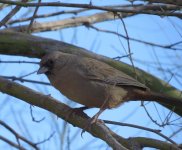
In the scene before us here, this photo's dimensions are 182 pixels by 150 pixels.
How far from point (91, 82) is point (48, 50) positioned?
0.77 metres

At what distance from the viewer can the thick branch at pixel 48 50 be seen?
541 centimetres

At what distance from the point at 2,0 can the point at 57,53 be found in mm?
1121

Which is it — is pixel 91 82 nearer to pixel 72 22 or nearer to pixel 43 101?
pixel 43 101

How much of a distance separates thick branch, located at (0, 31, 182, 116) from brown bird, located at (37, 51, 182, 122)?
0.26 meters

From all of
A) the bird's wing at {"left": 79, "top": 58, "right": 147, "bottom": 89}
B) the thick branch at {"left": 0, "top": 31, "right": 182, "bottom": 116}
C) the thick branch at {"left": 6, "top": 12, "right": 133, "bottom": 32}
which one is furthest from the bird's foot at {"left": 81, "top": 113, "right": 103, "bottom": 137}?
the thick branch at {"left": 6, "top": 12, "right": 133, "bottom": 32}

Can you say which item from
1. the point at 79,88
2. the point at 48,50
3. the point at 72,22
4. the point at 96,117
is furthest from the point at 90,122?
the point at 72,22

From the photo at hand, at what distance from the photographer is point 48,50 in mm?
5523

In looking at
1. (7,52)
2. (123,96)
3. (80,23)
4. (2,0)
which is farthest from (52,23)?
(2,0)

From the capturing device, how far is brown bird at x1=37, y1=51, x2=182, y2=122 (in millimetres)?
4840

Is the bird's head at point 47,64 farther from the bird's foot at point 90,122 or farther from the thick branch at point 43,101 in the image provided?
the bird's foot at point 90,122

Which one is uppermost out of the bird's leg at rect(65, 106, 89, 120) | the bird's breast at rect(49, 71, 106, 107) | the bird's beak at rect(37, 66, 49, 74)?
the bird's beak at rect(37, 66, 49, 74)

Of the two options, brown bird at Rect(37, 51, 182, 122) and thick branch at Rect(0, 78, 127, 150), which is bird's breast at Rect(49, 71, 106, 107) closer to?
brown bird at Rect(37, 51, 182, 122)

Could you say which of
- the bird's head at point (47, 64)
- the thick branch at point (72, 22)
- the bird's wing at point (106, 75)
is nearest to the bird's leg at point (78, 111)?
the bird's wing at point (106, 75)

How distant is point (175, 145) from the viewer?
12.0 feet
